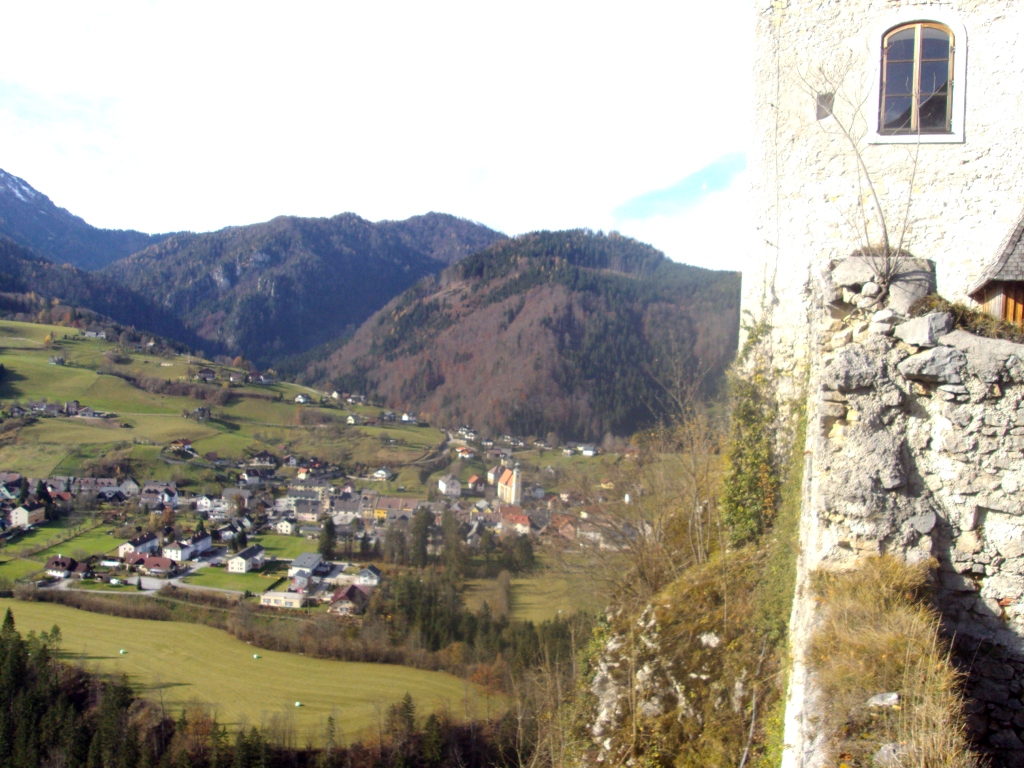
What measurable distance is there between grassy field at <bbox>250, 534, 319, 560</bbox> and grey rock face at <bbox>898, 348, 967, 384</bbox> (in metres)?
45.0

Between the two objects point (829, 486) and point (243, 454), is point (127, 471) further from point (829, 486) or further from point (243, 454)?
point (829, 486)

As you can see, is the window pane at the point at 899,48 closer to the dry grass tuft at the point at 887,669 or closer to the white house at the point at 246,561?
the dry grass tuft at the point at 887,669

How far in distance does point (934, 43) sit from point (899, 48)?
0.36m

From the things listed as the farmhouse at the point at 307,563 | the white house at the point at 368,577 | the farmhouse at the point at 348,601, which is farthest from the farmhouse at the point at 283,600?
the white house at the point at 368,577

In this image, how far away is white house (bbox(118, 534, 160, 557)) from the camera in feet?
143

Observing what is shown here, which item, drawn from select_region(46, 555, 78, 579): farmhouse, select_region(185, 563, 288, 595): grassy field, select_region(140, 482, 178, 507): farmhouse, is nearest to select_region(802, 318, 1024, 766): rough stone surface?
select_region(185, 563, 288, 595): grassy field

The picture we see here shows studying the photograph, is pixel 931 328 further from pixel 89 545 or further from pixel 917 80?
pixel 89 545

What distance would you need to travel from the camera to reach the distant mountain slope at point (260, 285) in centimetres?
15988

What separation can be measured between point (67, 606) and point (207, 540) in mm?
9216

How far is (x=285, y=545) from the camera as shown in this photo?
46.9 meters

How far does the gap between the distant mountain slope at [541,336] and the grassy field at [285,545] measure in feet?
89.8

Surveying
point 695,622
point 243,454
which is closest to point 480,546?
point 243,454

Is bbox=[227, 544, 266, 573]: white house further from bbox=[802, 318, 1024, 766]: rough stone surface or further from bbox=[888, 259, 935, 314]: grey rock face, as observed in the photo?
bbox=[888, 259, 935, 314]: grey rock face

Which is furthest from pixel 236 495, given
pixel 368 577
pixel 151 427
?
pixel 368 577
